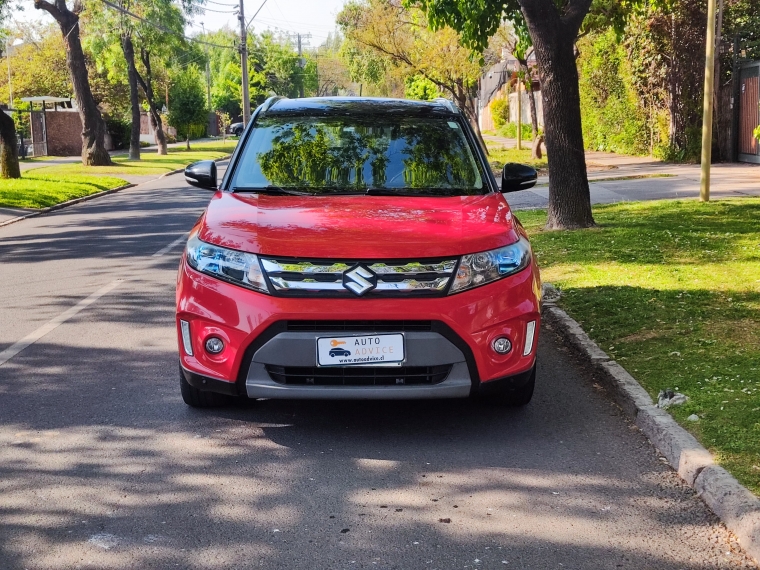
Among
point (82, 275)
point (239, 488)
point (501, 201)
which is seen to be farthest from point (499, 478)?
point (82, 275)

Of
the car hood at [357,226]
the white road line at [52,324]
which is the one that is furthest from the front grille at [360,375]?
the white road line at [52,324]

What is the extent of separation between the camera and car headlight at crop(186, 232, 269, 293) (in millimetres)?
4824

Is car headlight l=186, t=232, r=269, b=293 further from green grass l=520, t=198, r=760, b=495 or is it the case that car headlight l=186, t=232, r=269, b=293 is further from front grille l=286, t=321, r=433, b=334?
green grass l=520, t=198, r=760, b=495

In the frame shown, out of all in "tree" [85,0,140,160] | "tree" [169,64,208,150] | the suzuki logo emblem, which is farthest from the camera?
"tree" [169,64,208,150]

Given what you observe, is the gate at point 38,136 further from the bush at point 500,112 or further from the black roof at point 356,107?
the black roof at point 356,107

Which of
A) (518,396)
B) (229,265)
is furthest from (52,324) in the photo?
(518,396)

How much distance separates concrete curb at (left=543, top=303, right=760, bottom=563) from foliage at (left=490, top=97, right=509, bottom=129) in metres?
56.0

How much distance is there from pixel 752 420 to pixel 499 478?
1.42 meters

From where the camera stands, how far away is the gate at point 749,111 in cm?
2267

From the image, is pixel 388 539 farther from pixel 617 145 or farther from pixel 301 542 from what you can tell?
pixel 617 145

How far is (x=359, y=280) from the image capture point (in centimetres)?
475

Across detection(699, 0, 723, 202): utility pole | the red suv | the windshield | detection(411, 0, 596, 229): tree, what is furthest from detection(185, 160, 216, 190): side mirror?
detection(699, 0, 723, 202): utility pole

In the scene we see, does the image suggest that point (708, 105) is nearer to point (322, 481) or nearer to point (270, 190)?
point (270, 190)

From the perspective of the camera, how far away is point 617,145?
107 feet
